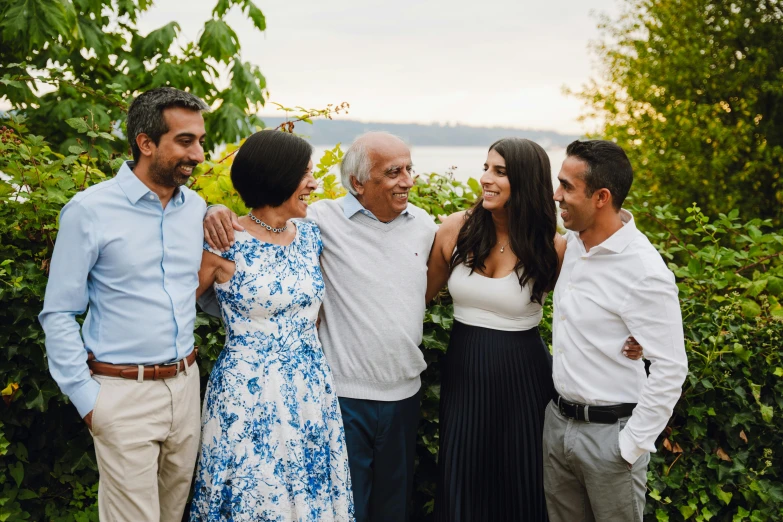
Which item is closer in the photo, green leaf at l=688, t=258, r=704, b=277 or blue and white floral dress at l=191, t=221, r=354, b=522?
blue and white floral dress at l=191, t=221, r=354, b=522

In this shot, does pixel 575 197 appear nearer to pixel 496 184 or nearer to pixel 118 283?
pixel 496 184

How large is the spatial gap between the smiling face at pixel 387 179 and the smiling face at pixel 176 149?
2.74ft

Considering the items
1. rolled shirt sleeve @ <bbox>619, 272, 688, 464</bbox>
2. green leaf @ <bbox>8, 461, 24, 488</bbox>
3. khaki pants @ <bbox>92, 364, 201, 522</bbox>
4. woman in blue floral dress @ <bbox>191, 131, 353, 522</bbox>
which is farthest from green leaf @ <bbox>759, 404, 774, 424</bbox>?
green leaf @ <bbox>8, 461, 24, 488</bbox>

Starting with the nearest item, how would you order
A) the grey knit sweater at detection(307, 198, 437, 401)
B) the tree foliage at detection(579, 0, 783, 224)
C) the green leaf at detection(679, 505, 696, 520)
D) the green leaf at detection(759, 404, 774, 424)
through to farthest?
the grey knit sweater at detection(307, 198, 437, 401) → the green leaf at detection(759, 404, 774, 424) → the green leaf at detection(679, 505, 696, 520) → the tree foliage at detection(579, 0, 783, 224)

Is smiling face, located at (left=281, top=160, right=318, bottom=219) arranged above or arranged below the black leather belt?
above

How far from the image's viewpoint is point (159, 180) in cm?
270

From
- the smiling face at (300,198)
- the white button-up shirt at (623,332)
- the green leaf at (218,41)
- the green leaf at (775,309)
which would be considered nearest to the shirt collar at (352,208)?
the smiling face at (300,198)

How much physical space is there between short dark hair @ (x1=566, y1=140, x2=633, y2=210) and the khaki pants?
178 cm

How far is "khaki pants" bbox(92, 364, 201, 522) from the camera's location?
8.45 feet

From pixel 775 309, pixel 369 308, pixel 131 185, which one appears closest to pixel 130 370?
pixel 131 185

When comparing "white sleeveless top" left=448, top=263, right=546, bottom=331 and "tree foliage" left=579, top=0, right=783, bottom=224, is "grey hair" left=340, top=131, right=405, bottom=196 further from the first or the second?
"tree foliage" left=579, top=0, right=783, bottom=224

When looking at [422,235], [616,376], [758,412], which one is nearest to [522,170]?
[422,235]

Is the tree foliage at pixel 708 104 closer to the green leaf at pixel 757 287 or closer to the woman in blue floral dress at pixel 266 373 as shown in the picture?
the green leaf at pixel 757 287

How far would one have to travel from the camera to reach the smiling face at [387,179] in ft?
10.7
